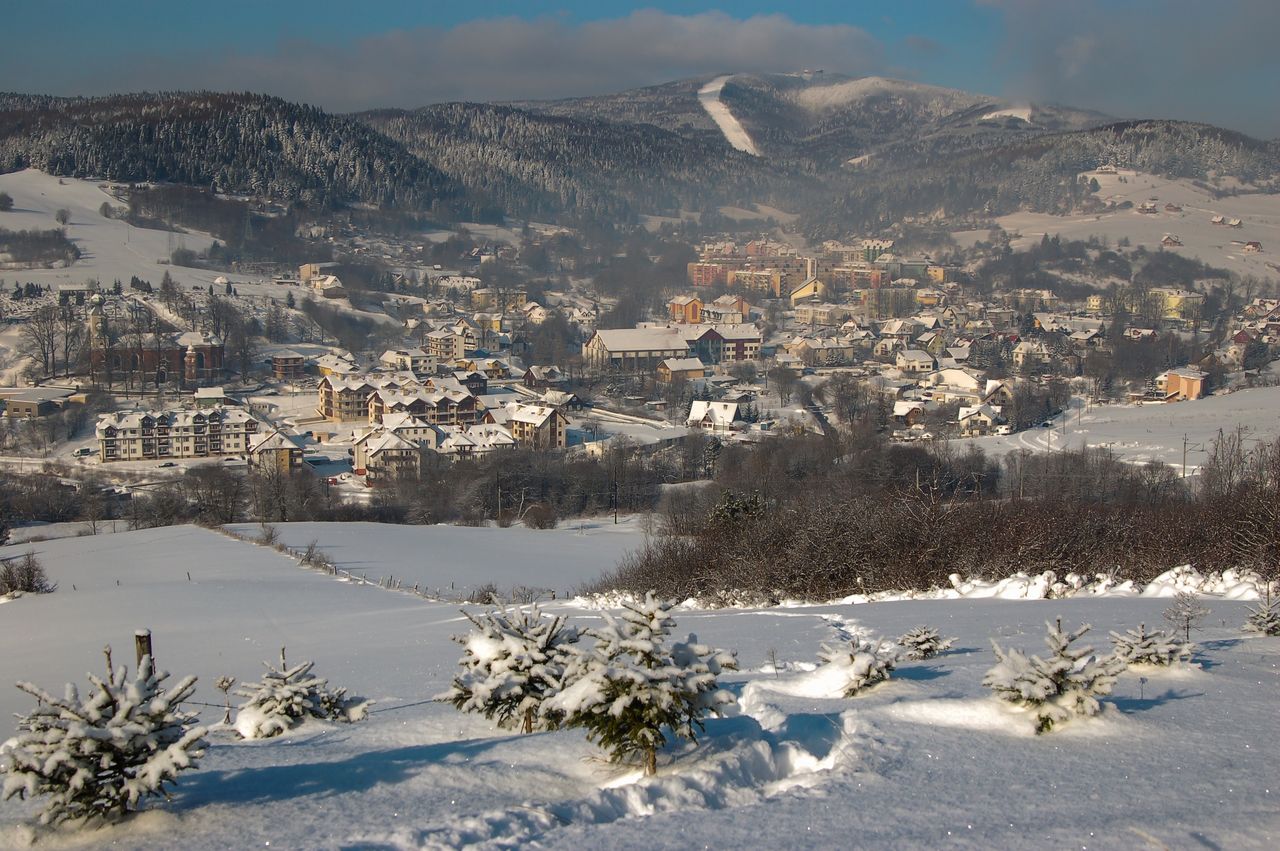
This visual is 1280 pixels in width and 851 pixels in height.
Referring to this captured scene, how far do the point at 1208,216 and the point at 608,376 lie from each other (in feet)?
144

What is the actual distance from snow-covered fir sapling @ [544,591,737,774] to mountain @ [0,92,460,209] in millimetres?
61411

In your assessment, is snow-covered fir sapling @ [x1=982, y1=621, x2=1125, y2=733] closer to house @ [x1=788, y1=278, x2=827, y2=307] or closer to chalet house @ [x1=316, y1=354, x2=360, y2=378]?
chalet house @ [x1=316, y1=354, x2=360, y2=378]

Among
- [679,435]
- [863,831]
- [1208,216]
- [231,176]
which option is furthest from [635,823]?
[1208,216]

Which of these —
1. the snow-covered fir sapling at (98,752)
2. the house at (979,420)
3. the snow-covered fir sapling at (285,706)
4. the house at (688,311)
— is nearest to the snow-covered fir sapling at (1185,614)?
the snow-covered fir sapling at (285,706)

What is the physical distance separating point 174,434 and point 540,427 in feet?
25.0

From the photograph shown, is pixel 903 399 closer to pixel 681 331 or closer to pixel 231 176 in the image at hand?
pixel 681 331

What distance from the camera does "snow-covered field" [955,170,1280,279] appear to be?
172 ft

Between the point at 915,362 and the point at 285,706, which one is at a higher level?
the point at 915,362

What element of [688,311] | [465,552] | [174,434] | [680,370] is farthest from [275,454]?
[688,311]

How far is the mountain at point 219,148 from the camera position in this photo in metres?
57.1

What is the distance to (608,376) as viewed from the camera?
3288cm

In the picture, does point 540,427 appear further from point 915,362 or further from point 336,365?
point 915,362

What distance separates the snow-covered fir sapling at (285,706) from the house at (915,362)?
30.9 meters

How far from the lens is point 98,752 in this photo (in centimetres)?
211
